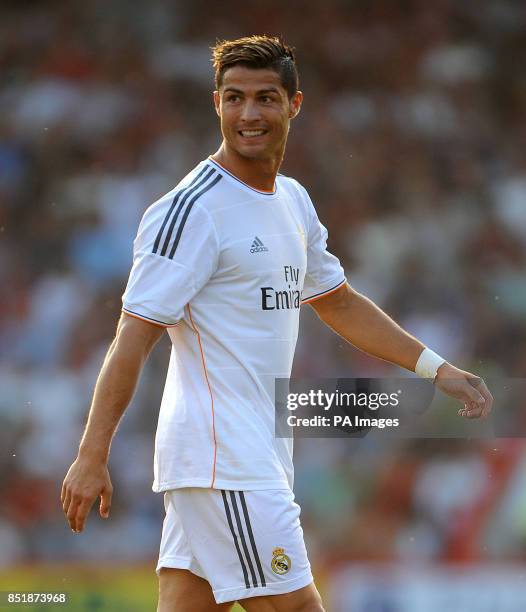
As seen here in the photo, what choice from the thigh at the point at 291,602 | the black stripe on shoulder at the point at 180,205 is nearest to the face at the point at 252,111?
the black stripe on shoulder at the point at 180,205

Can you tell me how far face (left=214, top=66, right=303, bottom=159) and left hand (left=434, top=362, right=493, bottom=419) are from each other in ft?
2.79

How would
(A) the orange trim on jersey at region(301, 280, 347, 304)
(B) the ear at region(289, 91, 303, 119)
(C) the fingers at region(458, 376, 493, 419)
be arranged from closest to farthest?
1. (B) the ear at region(289, 91, 303, 119)
2. (C) the fingers at region(458, 376, 493, 419)
3. (A) the orange trim on jersey at region(301, 280, 347, 304)

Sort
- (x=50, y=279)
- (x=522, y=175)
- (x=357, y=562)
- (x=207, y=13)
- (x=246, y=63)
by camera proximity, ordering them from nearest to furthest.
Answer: (x=246, y=63), (x=357, y=562), (x=50, y=279), (x=522, y=175), (x=207, y=13)

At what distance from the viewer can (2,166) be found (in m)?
8.53

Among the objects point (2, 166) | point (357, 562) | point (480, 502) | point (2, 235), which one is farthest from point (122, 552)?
point (2, 166)

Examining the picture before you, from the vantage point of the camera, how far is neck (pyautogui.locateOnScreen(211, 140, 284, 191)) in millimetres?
3215

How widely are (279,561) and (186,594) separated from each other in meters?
0.28

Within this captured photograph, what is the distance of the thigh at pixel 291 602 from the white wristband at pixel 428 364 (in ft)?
2.76

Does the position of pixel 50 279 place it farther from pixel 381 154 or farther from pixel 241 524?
pixel 241 524

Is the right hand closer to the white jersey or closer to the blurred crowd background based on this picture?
the white jersey

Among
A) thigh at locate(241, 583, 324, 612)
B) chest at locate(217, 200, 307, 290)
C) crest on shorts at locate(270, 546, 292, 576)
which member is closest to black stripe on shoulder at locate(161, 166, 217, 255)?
chest at locate(217, 200, 307, 290)

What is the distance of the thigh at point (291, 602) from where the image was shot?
3.01m

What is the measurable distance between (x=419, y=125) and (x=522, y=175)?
0.84 metres

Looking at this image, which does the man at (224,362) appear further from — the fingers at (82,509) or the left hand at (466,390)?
the left hand at (466,390)
